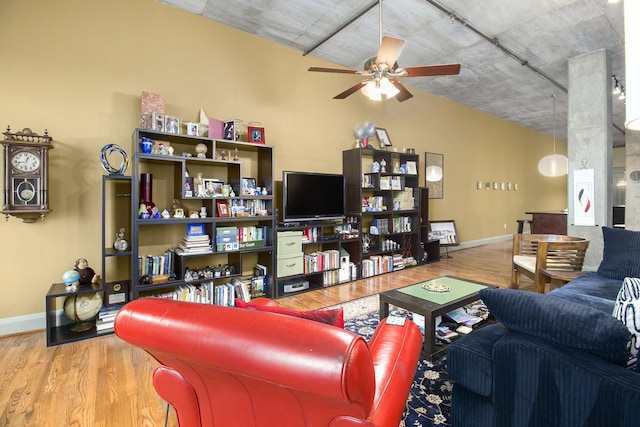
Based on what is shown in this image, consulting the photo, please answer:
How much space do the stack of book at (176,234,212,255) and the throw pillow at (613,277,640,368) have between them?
3278 mm

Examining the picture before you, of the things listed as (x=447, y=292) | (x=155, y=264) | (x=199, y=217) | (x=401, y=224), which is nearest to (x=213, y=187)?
(x=199, y=217)

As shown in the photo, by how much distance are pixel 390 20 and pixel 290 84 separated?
1566 mm

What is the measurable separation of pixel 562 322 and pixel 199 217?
3190 mm

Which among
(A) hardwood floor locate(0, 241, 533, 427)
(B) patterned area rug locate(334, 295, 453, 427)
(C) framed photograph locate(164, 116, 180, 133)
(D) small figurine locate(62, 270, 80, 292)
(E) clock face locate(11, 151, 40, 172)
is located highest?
(C) framed photograph locate(164, 116, 180, 133)

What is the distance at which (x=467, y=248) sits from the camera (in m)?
7.37

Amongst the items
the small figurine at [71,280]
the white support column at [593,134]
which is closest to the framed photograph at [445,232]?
the white support column at [593,134]

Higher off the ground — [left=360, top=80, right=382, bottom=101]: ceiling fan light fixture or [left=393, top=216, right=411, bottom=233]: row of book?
[left=360, top=80, right=382, bottom=101]: ceiling fan light fixture

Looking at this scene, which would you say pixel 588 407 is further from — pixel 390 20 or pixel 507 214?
pixel 507 214

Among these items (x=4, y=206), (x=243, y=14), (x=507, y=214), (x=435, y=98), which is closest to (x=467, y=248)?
(x=507, y=214)

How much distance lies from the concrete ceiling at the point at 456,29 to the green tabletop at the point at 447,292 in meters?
3.10

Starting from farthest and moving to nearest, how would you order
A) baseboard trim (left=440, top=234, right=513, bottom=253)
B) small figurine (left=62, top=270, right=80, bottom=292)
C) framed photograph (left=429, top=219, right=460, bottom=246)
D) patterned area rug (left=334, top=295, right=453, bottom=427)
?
baseboard trim (left=440, top=234, right=513, bottom=253) → framed photograph (left=429, top=219, right=460, bottom=246) → small figurine (left=62, top=270, right=80, bottom=292) → patterned area rug (left=334, top=295, right=453, bottom=427)

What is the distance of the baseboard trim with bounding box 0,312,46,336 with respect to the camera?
275 centimetres

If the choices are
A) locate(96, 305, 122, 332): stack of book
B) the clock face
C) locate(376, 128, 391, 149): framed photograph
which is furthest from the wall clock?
locate(376, 128, 391, 149): framed photograph

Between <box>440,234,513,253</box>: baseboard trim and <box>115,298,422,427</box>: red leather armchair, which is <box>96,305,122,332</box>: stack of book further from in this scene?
<box>440,234,513,253</box>: baseboard trim
